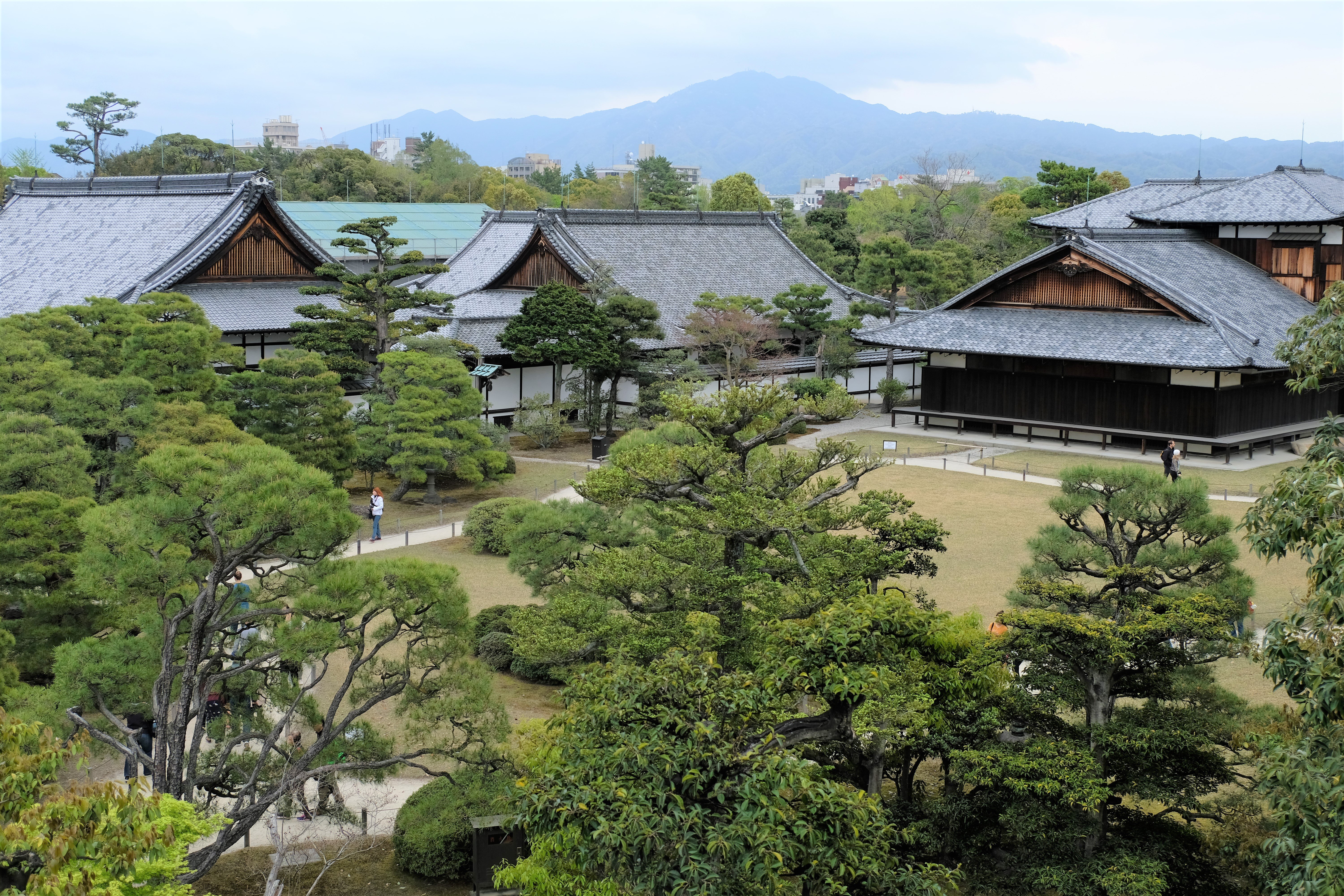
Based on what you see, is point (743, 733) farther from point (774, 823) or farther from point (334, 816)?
point (334, 816)

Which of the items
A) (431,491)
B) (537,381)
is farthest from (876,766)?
(537,381)

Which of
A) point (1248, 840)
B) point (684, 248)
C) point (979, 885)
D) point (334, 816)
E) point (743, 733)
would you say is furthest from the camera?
point (684, 248)

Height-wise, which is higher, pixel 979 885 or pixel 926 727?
pixel 926 727

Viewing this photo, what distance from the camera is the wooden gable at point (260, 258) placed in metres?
30.8

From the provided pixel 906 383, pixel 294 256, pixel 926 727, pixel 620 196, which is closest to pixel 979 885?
pixel 926 727

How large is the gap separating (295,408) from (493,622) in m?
9.29

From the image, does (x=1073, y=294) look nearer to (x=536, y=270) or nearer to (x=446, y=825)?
(x=536, y=270)

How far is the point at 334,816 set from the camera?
12.8 meters

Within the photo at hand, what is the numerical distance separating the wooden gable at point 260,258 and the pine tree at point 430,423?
6265 mm

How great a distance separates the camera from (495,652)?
17328mm

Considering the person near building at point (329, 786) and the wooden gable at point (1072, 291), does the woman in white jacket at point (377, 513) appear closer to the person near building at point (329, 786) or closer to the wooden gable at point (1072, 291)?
the person near building at point (329, 786)

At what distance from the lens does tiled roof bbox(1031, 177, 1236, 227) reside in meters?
44.2

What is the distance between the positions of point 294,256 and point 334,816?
74.1 feet

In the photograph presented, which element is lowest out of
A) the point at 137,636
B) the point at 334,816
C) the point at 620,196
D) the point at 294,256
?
the point at 334,816
